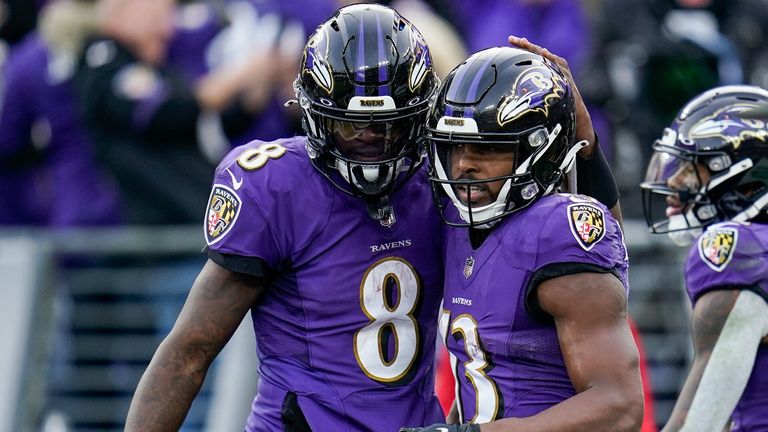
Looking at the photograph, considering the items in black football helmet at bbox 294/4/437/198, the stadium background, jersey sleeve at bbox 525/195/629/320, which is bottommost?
the stadium background

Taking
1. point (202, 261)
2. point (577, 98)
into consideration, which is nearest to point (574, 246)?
point (577, 98)

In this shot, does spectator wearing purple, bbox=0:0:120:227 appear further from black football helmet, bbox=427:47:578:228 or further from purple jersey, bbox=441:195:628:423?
purple jersey, bbox=441:195:628:423

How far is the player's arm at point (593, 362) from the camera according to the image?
3680 mm

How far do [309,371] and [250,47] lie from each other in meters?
3.97

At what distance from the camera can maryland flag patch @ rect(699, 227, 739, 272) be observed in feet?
14.2

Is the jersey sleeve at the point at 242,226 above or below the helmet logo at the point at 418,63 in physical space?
below

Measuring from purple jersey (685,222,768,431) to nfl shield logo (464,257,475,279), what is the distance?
31.1 inches

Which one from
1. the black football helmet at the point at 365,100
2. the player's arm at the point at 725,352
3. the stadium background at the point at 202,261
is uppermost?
the black football helmet at the point at 365,100

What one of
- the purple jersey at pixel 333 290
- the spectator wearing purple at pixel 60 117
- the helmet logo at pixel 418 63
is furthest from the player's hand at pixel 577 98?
the spectator wearing purple at pixel 60 117

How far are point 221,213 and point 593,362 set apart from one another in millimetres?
1134

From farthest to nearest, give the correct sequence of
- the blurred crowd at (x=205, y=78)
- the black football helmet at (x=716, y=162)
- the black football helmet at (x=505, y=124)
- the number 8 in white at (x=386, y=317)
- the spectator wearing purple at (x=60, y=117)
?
the spectator wearing purple at (x=60, y=117)
the blurred crowd at (x=205, y=78)
the black football helmet at (x=716, y=162)
the number 8 in white at (x=386, y=317)
the black football helmet at (x=505, y=124)

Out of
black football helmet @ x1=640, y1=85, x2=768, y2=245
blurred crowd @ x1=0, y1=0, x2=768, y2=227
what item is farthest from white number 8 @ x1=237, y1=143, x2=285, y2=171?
blurred crowd @ x1=0, y1=0, x2=768, y2=227

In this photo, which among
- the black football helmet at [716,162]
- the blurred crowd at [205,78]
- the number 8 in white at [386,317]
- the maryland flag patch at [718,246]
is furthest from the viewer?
the blurred crowd at [205,78]

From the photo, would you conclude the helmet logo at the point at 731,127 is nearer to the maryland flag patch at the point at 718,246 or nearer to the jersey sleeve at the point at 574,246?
the maryland flag patch at the point at 718,246
